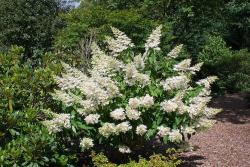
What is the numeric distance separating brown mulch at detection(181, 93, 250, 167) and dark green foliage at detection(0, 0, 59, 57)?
7342 millimetres

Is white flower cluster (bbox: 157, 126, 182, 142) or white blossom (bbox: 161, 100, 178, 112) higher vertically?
white blossom (bbox: 161, 100, 178, 112)

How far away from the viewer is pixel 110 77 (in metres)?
7.50

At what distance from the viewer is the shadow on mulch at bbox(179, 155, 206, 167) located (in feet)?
26.6

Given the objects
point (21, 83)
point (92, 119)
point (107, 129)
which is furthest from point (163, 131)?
point (21, 83)

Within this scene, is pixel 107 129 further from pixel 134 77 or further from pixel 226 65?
pixel 226 65

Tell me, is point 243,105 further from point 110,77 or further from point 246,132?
point 110,77

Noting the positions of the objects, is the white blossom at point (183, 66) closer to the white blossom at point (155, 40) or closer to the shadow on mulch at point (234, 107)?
the white blossom at point (155, 40)

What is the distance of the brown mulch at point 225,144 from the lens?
831 centimetres

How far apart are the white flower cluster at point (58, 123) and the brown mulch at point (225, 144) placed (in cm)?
209

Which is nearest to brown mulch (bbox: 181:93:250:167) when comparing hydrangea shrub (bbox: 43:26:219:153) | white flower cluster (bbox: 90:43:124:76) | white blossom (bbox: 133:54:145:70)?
hydrangea shrub (bbox: 43:26:219:153)

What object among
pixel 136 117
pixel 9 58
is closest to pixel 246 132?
pixel 136 117

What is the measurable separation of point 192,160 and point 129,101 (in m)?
1.93

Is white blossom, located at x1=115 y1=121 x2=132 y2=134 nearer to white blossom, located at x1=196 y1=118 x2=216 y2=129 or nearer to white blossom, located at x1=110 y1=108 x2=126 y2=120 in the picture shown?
white blossom, located at x1=110 y1=108 x2=126 y2=120

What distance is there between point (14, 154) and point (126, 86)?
5.98 feet
